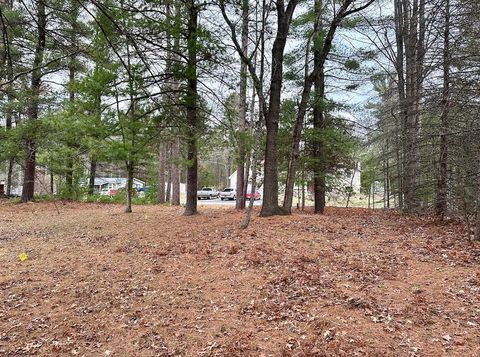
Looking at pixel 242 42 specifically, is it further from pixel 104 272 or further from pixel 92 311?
pixel 92 311

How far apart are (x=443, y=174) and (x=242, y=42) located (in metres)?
6.62

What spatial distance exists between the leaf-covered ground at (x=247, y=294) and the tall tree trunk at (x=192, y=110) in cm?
283

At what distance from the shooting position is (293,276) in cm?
463

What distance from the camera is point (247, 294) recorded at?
4.23 metres

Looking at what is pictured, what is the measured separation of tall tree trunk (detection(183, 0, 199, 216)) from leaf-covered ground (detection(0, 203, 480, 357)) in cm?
283

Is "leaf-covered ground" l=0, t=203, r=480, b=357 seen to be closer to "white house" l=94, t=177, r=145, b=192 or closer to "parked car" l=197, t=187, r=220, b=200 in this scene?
"white house" l=94, t=177, r=145, b=192

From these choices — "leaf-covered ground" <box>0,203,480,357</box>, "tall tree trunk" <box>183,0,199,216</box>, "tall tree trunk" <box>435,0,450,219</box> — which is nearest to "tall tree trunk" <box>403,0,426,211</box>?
"tall tree trunk" <box>435,0,450,219</box>

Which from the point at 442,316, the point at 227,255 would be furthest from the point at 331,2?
the point at 442,316

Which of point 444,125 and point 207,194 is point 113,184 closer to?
point 207,194

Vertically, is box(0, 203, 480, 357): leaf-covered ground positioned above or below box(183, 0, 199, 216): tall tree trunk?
below

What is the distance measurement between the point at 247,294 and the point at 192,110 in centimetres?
608

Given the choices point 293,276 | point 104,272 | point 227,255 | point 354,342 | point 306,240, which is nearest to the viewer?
point 354,342

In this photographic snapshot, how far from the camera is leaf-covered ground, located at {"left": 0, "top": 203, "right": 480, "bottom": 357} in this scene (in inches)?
128

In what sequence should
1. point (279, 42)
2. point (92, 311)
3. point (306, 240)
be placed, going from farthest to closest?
1. point (279, 42)
2. point (306, 240)
3. point (92, 311)
